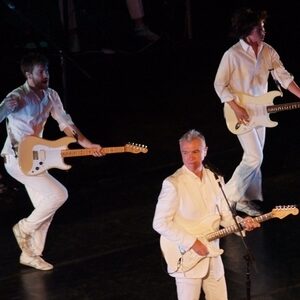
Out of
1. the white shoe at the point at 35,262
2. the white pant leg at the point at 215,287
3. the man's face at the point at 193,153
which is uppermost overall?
the man's face at the point at 193,153

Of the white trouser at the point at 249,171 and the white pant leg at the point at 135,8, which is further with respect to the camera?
the white pant leg at the point at 135,8

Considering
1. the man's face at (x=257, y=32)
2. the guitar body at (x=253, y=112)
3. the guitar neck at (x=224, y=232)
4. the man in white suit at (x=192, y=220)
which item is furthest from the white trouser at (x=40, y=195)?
the man's face at (x=257, y=32)

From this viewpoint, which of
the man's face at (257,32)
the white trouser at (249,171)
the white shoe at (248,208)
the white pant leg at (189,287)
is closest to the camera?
the white pant leg at (189,287)

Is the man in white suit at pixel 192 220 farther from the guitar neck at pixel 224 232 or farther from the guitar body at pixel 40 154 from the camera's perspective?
the guitar body at pixel 40 154

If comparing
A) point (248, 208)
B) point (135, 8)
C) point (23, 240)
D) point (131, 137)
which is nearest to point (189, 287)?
point (23, 240)

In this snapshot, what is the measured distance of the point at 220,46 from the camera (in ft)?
42.8

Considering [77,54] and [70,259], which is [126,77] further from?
[70,259]

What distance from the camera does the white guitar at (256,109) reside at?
9.45 metres

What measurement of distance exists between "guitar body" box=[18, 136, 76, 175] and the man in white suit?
6.79ft

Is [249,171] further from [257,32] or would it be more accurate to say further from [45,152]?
[45,152]

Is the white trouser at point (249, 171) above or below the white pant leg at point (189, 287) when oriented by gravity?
above

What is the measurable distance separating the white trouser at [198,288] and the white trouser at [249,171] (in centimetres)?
294

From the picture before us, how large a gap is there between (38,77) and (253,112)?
7.46 feet

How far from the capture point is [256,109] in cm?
948
